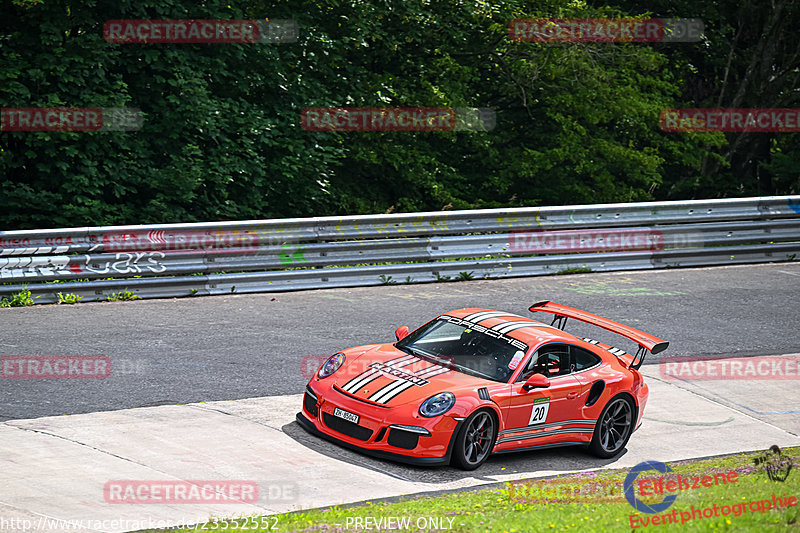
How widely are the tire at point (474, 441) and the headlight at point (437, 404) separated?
225 millimetres

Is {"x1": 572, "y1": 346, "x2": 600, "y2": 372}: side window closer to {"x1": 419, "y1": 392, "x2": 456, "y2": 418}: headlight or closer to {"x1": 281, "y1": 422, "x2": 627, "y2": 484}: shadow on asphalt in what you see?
{"x1": 281, "y1": 422, "x2": 627, "y2": 484}: shadow on asphalt

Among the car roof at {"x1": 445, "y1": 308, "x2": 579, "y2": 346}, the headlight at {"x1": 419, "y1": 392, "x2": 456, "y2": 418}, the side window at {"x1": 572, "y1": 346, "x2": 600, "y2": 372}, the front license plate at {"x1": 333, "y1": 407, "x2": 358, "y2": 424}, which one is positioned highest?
the car roof at {"x1": 445, "y1": 308, "x2": 579, "y2": 346}

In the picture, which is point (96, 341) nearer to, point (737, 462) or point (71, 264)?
point (71, 264)

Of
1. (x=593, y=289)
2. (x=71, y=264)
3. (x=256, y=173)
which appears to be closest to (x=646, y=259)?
(x=593, y=289)

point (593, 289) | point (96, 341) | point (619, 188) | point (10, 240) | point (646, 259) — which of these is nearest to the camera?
point (96, 341)

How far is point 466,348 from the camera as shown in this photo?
31.0ft

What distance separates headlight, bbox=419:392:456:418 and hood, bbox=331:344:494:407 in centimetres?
6

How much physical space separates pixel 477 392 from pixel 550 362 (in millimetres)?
1116

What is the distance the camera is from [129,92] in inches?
637

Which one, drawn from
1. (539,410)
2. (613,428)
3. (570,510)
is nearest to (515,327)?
(539,410)

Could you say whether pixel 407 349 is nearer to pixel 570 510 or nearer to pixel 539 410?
pixel 539 410

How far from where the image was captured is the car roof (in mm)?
9422

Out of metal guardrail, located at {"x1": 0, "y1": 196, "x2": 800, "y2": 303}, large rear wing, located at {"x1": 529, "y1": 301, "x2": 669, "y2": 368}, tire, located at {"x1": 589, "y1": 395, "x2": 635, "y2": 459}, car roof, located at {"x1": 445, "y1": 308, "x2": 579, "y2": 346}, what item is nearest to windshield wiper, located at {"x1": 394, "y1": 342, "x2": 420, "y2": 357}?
car roof, located at {"x1": 445, "y1": 308, "x2": 579, "y2": 346}

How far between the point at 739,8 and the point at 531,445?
18879mm
